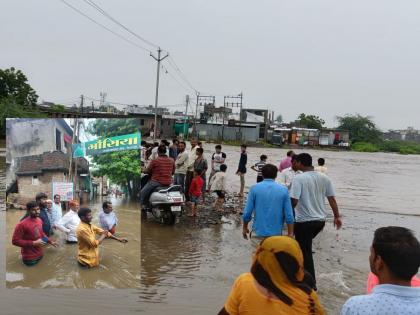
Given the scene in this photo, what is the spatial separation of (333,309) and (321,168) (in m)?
6.06

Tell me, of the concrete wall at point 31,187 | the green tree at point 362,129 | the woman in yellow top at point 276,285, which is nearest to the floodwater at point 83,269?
the concrete wall at point 31,187

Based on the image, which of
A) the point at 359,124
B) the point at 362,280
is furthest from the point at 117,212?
the point at 359,124

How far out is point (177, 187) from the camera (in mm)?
9742

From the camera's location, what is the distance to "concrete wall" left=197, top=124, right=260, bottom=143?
7484 centimetres

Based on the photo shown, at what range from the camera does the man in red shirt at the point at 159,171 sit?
31.2ft

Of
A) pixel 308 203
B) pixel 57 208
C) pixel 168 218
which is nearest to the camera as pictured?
pixel 57 208

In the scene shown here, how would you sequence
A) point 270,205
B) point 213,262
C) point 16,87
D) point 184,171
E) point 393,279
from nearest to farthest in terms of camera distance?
1. point 393,279
2. point 270,205
3. point 213,262
4. point 184,171
5. point 16,87

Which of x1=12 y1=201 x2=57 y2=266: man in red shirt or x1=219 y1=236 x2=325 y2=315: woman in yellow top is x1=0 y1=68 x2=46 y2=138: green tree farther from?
x1=219 y1=236 x2=325 y2=315: woman in yellow top

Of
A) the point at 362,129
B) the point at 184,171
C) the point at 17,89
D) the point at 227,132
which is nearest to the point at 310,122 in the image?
the point at 362,129

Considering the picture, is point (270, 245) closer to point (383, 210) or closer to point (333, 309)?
point (333, 309)

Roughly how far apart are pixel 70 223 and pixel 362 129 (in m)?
97.5

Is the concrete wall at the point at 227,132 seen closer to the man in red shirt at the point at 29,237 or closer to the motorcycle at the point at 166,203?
the motorcycle at the point at 166,203

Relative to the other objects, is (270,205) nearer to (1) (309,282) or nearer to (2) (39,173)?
(2) (39,173)

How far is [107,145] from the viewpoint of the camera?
A: 4809 millimetres
